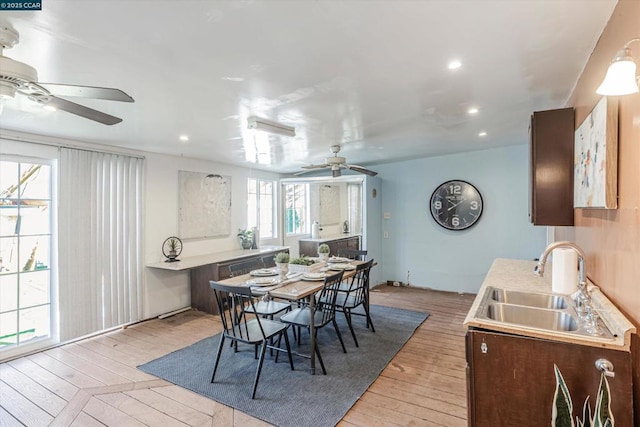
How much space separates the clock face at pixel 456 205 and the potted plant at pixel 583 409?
4241 millimetres

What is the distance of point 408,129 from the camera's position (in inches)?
144

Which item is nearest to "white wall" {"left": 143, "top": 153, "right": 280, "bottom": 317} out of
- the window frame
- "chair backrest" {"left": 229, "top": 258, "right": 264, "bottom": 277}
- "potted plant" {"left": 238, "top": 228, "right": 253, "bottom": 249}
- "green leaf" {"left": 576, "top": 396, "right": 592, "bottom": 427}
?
"potted plant" {"left": 238, "top": 228, "right": 253, "bottom": 249}

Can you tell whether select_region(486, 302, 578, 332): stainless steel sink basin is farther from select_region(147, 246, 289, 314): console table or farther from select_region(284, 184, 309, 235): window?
select_region(284, 184, 309, 235): window

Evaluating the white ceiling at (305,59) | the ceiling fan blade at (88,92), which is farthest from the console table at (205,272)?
the ceiling fan blade at (88,92)

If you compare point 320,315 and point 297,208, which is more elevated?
point 297,208

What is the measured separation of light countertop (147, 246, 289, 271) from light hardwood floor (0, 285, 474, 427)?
0.82 metres

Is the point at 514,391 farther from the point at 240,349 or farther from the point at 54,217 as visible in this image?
the point at 54,217

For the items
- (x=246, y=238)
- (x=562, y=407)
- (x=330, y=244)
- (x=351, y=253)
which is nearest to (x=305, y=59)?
(x=562, y=407)

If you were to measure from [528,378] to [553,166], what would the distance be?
162cm

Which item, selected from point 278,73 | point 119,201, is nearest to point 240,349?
point 119,201

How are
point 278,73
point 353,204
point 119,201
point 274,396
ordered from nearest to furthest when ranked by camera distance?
point 278,73 → point 274,396 → point 119,201 → point 353,204

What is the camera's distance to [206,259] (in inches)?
185

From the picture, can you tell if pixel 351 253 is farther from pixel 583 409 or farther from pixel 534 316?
pixel 583 409

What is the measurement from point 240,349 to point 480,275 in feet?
13.3
